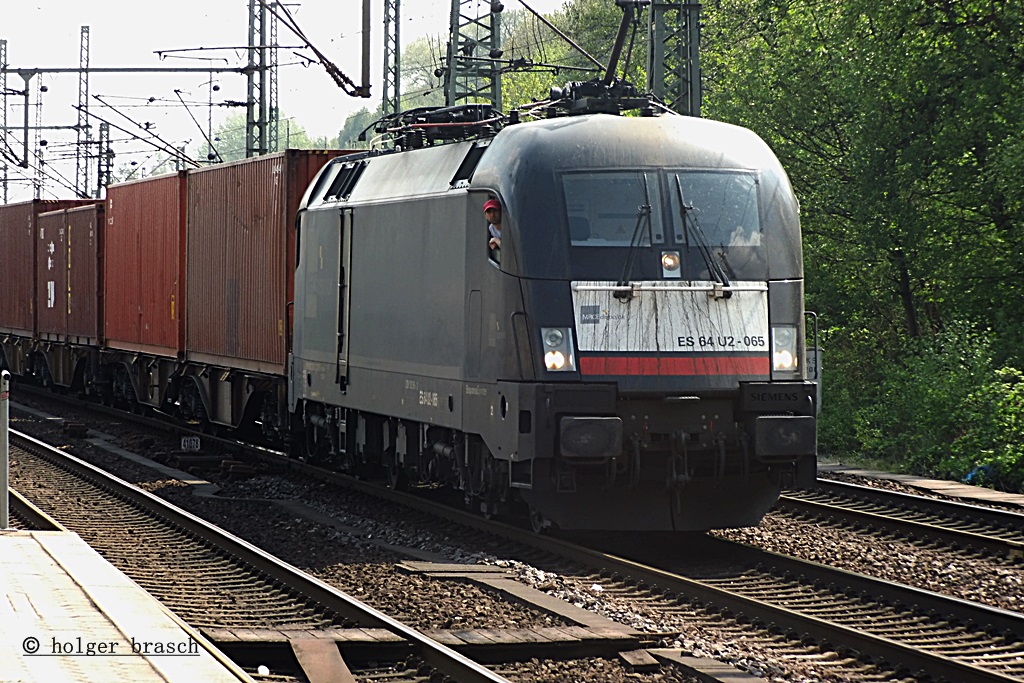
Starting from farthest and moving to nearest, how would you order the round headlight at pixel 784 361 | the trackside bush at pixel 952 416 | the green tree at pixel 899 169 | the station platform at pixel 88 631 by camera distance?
1. the green tree at pixel 899 169
2. the trackside bush at pixel 952 416
3. the round headlight at pixel 784 361
4. the station platform at pixel 88 631

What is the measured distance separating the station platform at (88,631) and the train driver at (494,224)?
361 centimetres

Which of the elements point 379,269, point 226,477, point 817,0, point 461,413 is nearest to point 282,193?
point 226,477

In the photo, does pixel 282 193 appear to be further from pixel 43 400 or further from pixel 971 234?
pixel 43 400

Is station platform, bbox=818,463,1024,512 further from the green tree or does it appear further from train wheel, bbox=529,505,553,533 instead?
train wheel, bbox=529,505,553,533

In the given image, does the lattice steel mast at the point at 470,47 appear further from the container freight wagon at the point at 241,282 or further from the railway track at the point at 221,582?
the railway track at the point at 221,582

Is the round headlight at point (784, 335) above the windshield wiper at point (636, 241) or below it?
below

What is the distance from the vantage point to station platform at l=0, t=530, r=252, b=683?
6.38 m

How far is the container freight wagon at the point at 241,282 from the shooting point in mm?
17844

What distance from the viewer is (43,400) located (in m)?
31.7

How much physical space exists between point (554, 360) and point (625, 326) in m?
0.58

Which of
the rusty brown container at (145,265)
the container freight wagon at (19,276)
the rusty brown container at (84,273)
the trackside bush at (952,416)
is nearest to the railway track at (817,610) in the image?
the trackside bush at (952,416)

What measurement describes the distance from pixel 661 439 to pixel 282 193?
27.8ft

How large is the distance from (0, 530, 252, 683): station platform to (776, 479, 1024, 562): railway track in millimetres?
6322

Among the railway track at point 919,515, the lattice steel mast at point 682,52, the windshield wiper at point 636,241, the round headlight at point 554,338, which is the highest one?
the lattice steel mast at point 682,52
